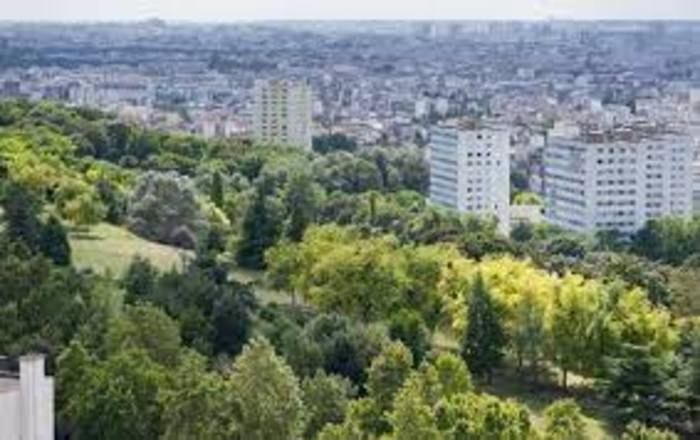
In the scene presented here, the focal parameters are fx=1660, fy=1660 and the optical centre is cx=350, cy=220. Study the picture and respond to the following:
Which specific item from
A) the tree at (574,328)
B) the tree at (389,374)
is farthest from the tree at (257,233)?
the tree at (389,374)

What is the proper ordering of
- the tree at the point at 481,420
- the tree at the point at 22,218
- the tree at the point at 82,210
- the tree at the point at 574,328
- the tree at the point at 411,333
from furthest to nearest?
the tree at the point at 82,210, the tree at the point at 22,218, the tree at the point at 411,333, the tree at the point at 574,328, the tree at the point at 481,420

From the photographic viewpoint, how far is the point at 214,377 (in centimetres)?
1603

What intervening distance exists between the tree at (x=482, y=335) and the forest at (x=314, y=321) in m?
0.03

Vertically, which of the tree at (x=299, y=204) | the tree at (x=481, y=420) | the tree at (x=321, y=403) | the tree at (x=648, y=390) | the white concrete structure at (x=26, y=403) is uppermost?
the white concrete structure at (x=26, y=403)

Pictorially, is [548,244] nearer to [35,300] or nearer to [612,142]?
[612,142]

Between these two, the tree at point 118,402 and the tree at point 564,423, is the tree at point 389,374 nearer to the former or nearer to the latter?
the tree at point 564,423

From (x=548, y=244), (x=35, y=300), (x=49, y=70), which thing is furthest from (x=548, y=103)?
(x=35, y=300)

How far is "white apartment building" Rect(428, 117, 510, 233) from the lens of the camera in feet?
170

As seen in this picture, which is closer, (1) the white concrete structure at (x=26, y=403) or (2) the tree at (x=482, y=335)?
(1) the white concrete structure at (x=26, y=403)

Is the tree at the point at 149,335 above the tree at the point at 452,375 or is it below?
above

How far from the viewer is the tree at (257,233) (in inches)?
1142

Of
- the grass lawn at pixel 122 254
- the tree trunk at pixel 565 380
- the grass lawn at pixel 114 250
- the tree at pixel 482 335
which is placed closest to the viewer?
the tree at pixel 482 335

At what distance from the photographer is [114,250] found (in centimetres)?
2886

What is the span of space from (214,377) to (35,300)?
4.13 m
